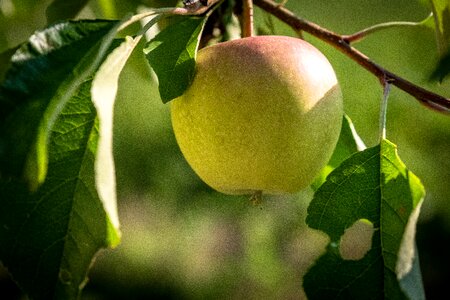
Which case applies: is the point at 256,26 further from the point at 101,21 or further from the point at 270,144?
the point at 101,21

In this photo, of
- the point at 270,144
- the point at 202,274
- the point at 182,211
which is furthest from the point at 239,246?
the point at 270,144

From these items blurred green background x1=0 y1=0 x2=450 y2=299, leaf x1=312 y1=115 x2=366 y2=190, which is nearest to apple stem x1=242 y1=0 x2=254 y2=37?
leaf x1=312 y1=115 x2=366 y2=190

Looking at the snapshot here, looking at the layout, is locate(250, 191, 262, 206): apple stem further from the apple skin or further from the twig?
the twig

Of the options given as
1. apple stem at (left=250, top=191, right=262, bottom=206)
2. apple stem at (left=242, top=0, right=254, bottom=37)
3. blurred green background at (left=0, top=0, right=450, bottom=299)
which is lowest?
blurred green background at (left=0, top=0, right=450, bottom=299)

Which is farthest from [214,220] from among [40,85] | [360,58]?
[40,85]

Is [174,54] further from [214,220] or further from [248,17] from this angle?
[214,220]

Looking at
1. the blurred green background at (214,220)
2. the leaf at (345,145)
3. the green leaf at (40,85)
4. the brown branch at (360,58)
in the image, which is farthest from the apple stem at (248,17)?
the blurred green background at (214,220)

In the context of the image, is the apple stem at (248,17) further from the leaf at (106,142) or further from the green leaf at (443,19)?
the leaf at (106,142)
